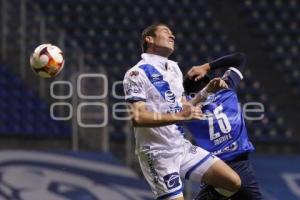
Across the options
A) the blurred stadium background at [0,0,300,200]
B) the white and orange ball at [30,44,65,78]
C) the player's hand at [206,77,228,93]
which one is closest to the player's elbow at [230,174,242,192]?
the player's hand at [206,77,228,93]

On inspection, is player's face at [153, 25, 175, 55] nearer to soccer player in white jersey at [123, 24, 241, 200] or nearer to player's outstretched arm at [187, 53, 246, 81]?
soccer player in white jersey at [123, 24, 241, 200]

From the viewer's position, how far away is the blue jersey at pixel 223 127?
20.5 ft

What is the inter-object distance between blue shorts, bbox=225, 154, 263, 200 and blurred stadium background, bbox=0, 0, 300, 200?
14.8ft

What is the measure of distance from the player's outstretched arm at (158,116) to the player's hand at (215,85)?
53cm

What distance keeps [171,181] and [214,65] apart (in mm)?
1119

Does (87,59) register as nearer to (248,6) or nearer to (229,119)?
(248,6)

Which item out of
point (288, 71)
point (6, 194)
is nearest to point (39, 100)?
point (6, 194)

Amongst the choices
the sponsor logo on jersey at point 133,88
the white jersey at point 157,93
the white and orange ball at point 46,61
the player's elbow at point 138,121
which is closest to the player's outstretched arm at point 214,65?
A: the white jersey at point 157,93

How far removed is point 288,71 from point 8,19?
15.2 ft

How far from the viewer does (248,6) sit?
46.2ft

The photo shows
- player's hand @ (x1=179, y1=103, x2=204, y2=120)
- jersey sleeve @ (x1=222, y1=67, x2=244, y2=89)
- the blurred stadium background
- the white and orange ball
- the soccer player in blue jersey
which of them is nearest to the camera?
player's hand @ (x1=179, y1=103, x2=204, y2=120)

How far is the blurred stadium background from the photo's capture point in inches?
416

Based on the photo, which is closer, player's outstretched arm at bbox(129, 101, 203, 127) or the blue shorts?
player's outstretched arm at bbox(129, 101, 203, 127)

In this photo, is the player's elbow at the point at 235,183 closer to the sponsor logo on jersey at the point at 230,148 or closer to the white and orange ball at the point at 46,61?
the sponsor logo on jersey at the point at 230,148
